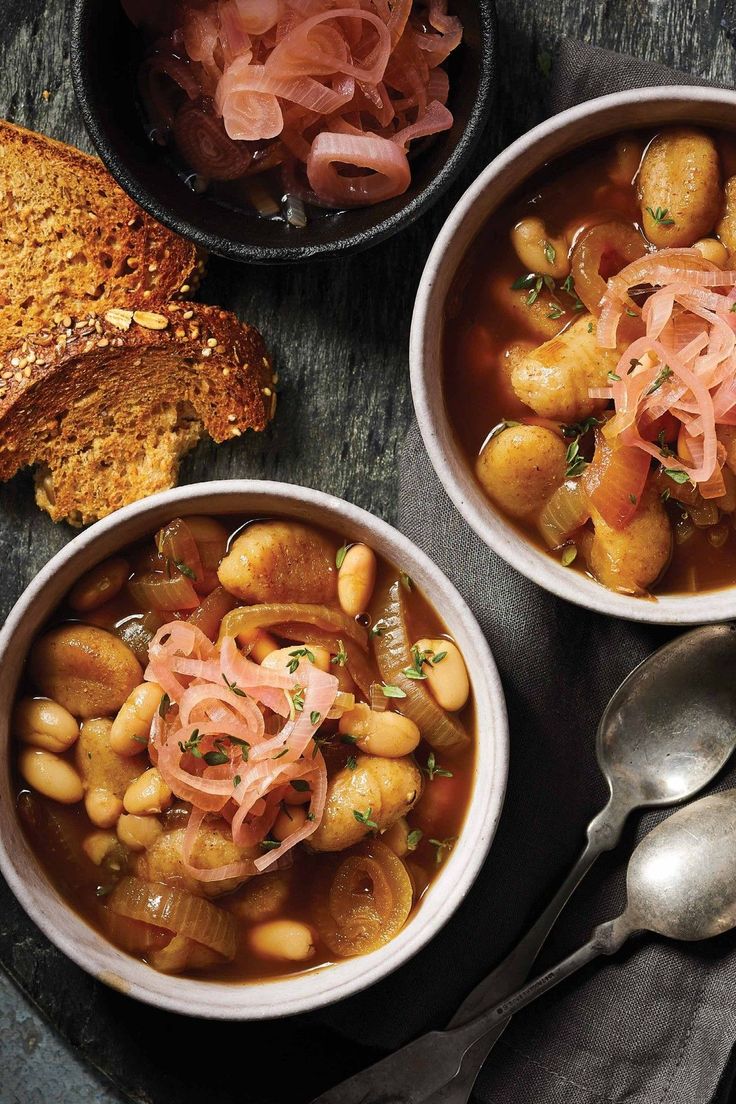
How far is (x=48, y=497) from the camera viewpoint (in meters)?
2.60

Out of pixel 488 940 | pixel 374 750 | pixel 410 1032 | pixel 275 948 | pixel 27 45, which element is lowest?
pixel 410 1032

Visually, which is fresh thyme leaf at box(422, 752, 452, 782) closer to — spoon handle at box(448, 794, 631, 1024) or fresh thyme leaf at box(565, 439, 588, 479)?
spoon handle at box(448, 794, 631, 1024)

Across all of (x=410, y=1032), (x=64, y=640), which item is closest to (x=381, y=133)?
(x=64, y=640)

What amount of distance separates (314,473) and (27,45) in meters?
1.26

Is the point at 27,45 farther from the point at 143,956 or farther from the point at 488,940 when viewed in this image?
the point at 488,940

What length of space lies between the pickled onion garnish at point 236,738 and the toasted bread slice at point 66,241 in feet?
2.97

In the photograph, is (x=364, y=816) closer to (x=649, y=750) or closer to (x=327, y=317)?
(x=649, y=750)

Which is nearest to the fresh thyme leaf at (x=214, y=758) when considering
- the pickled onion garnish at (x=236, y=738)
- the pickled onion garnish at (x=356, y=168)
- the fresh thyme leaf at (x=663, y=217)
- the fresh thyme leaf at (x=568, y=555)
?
the pickled onion garnish at (x=236, y=738)

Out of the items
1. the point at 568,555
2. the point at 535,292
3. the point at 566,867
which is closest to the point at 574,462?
the point at 568,555

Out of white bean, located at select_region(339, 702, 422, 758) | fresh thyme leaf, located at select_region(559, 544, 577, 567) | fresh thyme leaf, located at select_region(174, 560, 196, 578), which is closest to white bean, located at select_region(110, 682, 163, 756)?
fresh thyme leaf, located at select_region(174, 560, 196, 578)

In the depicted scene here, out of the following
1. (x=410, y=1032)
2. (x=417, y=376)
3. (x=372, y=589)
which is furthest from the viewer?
(x=410, y=1032)

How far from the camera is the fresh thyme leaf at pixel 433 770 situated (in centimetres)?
230

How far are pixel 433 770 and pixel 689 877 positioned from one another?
63cm

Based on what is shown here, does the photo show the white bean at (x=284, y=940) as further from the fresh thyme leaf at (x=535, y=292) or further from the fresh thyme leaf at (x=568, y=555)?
the fresh thyme leaf at (x=535, y=292)
